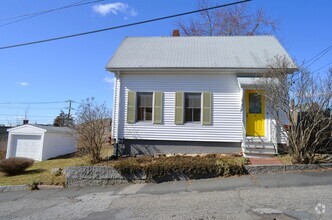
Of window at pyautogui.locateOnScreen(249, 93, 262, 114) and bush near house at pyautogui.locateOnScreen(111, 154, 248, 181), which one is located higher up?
window at pyautogui.locateOnScreen(249, 93, 262, 114)

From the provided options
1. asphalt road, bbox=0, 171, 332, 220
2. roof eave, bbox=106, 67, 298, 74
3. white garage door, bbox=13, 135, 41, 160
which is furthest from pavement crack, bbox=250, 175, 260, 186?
white garage door, bbox=13, 135, 41, 160

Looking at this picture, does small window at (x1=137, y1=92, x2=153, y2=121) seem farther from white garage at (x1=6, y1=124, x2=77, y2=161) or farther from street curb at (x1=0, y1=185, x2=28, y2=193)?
white garage at (x1=6, y1=124, x2=77, y2=161)

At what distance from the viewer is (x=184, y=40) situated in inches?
695

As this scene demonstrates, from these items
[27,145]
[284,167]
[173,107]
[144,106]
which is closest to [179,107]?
[173,107]

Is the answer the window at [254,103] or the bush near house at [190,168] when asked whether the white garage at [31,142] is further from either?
the window at [254,103]

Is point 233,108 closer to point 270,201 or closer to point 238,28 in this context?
point 270,201

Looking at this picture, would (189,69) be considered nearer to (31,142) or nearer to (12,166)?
(12,166)

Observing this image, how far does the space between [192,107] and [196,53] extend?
9.84ft

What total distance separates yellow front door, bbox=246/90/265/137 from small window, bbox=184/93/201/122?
2119 mm

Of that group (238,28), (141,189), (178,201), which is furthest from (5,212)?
(238,28)

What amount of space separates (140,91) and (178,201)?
7.23m

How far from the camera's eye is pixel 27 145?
22188mm

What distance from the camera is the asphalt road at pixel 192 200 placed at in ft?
22.3

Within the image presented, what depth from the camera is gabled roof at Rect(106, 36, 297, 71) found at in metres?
14.0
